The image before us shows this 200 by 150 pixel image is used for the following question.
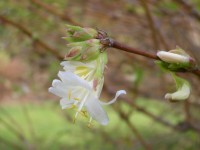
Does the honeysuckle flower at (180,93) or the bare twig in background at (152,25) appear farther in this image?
the bare twig in background at (152,25)

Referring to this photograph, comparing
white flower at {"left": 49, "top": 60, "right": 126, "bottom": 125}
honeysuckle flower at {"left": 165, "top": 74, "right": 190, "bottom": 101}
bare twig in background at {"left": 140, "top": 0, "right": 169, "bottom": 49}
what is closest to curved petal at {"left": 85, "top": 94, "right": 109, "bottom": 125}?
white flower at {"left": 49, "top": 60, "right": 126, "bottom": 125}

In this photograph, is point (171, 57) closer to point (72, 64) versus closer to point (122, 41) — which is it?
point (72, 64)

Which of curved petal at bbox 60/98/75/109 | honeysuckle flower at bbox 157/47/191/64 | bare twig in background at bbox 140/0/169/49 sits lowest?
bare twig in background at bbox 140/0/169/49

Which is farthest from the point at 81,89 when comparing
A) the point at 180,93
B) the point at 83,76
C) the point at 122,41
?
the point at 122,41

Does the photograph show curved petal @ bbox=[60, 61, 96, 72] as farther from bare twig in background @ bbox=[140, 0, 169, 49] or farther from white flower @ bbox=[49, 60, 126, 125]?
bare twig in background @ bbox=[140, 0, 169, 49]

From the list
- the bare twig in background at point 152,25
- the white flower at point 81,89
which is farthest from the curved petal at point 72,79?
the bare twig in background at point 152,25

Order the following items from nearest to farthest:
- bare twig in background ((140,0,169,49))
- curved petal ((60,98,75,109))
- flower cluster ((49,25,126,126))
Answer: flower cluster ((49,25,126,126)) < curved petal ((60,98,75,109)) < bare twig in background ((140,0,169,49))

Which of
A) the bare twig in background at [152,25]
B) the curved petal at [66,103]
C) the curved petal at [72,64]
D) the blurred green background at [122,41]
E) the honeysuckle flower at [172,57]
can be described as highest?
the honeysuckle flower at [172,57]

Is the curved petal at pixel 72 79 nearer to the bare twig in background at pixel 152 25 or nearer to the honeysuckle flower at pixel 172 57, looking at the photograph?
the honeysuckle flower at pixel 172 57

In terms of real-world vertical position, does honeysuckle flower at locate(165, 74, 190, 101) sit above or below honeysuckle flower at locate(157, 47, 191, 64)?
below
